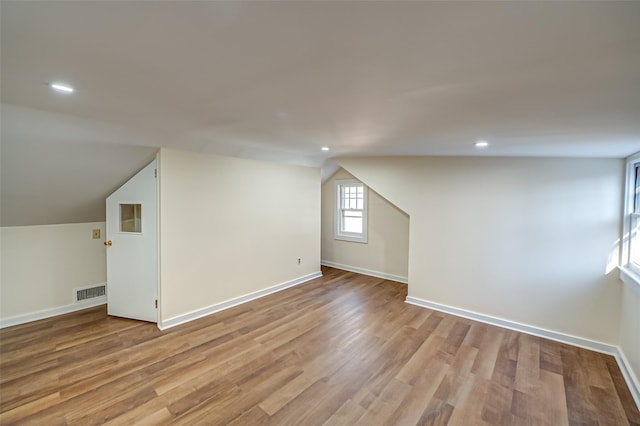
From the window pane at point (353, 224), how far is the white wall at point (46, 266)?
4258 millimetres

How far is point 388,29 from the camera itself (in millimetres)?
917

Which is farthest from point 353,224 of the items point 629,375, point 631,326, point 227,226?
point 629,375

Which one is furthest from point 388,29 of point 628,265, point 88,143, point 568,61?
point 628,265

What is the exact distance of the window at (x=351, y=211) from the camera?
5715 millimetres

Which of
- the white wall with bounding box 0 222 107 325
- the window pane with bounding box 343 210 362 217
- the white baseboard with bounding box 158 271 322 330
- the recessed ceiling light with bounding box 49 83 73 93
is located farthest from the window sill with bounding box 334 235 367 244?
the recessed ceiling light with bounding box 49 83 73 93

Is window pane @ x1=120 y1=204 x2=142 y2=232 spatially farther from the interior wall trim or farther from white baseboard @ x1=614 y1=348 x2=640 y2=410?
Answer: white baseboard @ x1=614 y1=348 x2=640 y2=410

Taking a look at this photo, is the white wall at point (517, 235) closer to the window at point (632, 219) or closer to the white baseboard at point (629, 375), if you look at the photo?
the window at point (632, 219)

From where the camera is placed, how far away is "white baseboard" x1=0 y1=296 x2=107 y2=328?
332 cm

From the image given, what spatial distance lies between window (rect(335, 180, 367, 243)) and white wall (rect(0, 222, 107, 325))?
4.15m

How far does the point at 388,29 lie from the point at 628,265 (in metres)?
3.69

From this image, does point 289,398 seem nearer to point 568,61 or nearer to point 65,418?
point 65,418

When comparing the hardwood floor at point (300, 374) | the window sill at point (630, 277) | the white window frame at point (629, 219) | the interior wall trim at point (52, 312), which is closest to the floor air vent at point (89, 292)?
the interior wall trim at point (52, 312)

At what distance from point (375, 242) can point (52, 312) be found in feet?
16.6

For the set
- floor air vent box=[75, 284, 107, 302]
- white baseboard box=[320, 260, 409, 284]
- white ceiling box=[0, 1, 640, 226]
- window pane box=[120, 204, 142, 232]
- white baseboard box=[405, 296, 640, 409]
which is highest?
white ceiling box=[0, 1, 640, 226]
